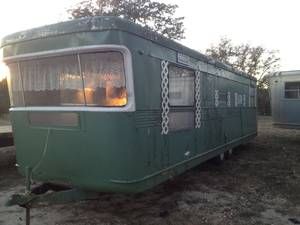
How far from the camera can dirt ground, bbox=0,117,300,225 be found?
→ 519 centimetres

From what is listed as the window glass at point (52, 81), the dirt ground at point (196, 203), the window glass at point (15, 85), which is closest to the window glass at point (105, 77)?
the window glass at point (52, 81)

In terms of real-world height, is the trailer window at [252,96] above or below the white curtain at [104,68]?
below

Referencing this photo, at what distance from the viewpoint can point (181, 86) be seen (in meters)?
5.79

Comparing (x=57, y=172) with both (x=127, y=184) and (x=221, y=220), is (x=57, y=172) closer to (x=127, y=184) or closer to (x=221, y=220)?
(x=127, y=184)

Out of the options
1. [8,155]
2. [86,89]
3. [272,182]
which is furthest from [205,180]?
[8,155]

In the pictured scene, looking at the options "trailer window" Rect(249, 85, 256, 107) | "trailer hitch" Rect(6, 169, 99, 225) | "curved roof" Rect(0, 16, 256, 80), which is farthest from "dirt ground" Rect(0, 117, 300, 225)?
"trailer window" Rect(249, 85, 256, 107)

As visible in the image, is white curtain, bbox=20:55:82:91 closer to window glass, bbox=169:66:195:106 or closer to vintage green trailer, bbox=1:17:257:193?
vintage green trailer, bbox=1:17:257:193

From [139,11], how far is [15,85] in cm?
2093

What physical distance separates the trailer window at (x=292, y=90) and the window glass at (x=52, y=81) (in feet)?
32.9

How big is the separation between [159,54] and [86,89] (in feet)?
4.07

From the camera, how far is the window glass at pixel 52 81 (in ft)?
14.9

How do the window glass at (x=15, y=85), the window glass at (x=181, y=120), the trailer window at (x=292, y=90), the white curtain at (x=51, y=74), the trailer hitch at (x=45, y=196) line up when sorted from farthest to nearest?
the trailer window at (x=292, y=90) → the window glass at (x=181, y=120) → the window glass at (x=15, y=85) → the white curtain at (x=51, y=74) → the trailer hitch at (x=45, y=196)

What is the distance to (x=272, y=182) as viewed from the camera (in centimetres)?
736

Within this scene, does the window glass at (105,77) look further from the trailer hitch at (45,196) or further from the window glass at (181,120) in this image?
the window glass at (181,120)
